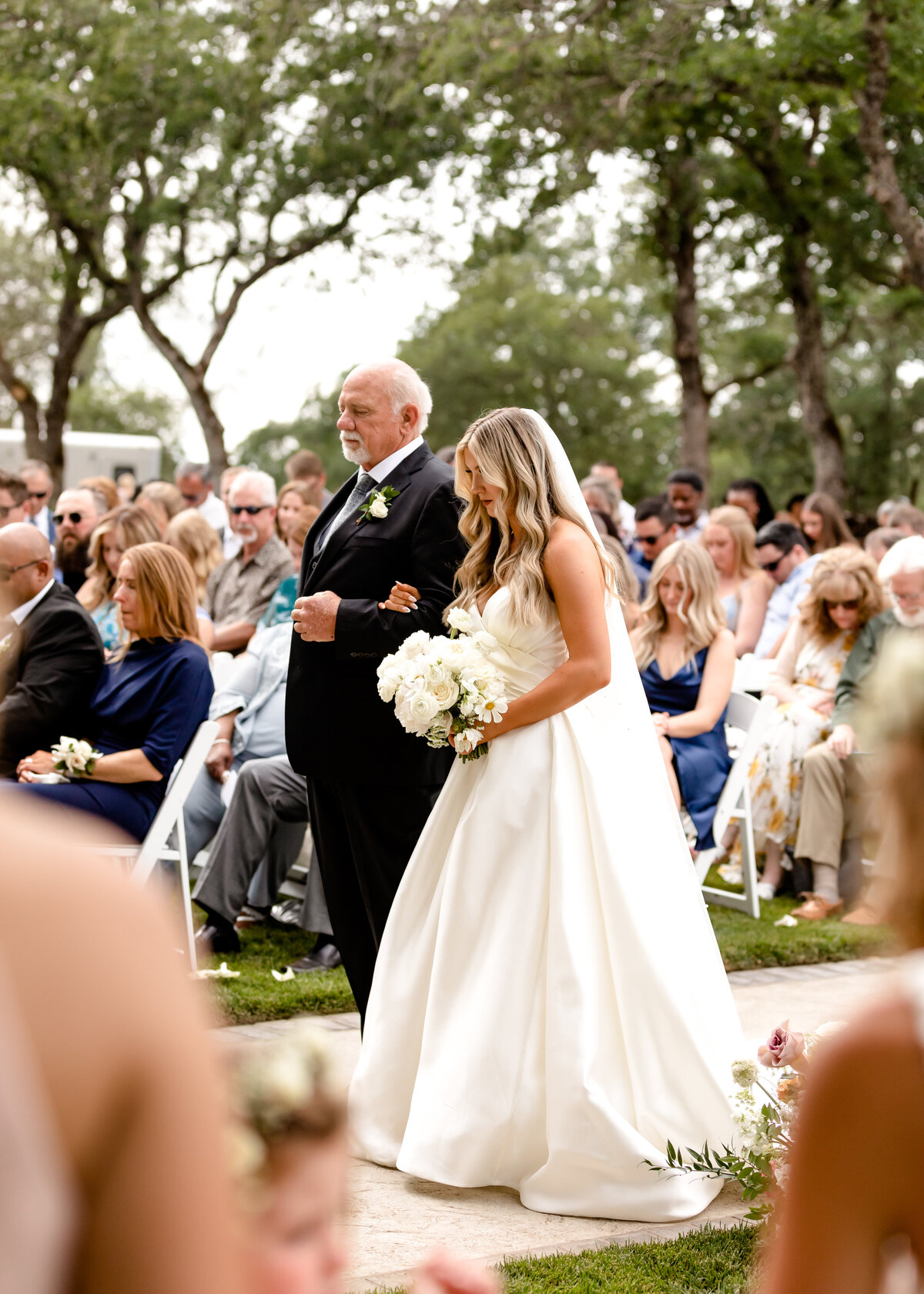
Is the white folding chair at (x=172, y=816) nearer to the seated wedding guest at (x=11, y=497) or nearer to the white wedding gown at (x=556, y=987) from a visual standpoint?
the white wedding gown at (x=556, y=987)

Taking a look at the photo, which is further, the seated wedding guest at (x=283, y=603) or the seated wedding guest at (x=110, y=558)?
the seated wedding guest at (x=110, y=558)

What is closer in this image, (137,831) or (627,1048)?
(627,1048)

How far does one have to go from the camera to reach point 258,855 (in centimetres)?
702

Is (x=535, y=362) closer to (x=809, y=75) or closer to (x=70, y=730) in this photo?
(x=809, y=75)

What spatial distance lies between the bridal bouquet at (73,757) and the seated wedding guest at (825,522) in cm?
625

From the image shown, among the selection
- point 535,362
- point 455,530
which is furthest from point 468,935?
point 535,362

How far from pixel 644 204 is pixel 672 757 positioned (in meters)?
15.4

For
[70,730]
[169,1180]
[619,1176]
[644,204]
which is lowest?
[619,1176]

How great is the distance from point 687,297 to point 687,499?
9.48 meters

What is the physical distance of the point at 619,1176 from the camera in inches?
158

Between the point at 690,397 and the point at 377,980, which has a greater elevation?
the point at 690,397

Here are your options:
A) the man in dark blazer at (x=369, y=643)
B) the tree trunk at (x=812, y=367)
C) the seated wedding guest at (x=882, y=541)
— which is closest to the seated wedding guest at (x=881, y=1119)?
the man in dark blazer at (x=369, y=643)

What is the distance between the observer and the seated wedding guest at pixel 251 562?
852 cm

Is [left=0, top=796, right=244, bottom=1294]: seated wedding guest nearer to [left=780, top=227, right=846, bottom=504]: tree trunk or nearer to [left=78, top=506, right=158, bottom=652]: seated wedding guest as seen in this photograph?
[left=78, top=506, right=158, bottom=652]: seated wedding guest
